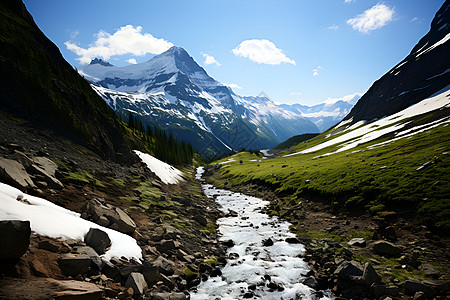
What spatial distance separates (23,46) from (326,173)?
214ft

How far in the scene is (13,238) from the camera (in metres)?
7.18

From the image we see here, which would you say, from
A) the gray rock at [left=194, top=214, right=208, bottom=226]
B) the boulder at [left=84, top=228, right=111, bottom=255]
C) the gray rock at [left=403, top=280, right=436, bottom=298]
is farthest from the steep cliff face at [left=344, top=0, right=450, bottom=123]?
the boulder at [left=84, top=228, right=111, bottom=255]

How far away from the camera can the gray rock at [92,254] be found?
10.4 meters

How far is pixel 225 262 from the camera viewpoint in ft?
57.1

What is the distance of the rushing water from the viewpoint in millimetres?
13414

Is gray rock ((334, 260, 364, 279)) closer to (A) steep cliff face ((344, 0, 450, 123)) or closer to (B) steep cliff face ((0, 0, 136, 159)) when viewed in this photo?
(B) steep cliff face ((0, 0, 136, 159))

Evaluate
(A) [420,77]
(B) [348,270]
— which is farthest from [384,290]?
(A) [420,77]

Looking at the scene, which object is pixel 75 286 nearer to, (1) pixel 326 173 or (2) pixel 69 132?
(2) pixel 69 132

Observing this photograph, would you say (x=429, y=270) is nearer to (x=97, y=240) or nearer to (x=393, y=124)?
(x=97, y=240)

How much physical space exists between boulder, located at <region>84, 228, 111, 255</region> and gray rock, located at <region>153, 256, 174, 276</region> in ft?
11.2

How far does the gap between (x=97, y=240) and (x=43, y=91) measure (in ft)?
124

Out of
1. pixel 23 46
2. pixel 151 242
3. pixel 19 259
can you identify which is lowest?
pixel 151 242

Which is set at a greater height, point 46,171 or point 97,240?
point 46,171

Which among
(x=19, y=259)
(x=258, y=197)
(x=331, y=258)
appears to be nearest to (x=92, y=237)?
(x=19, y=259)
